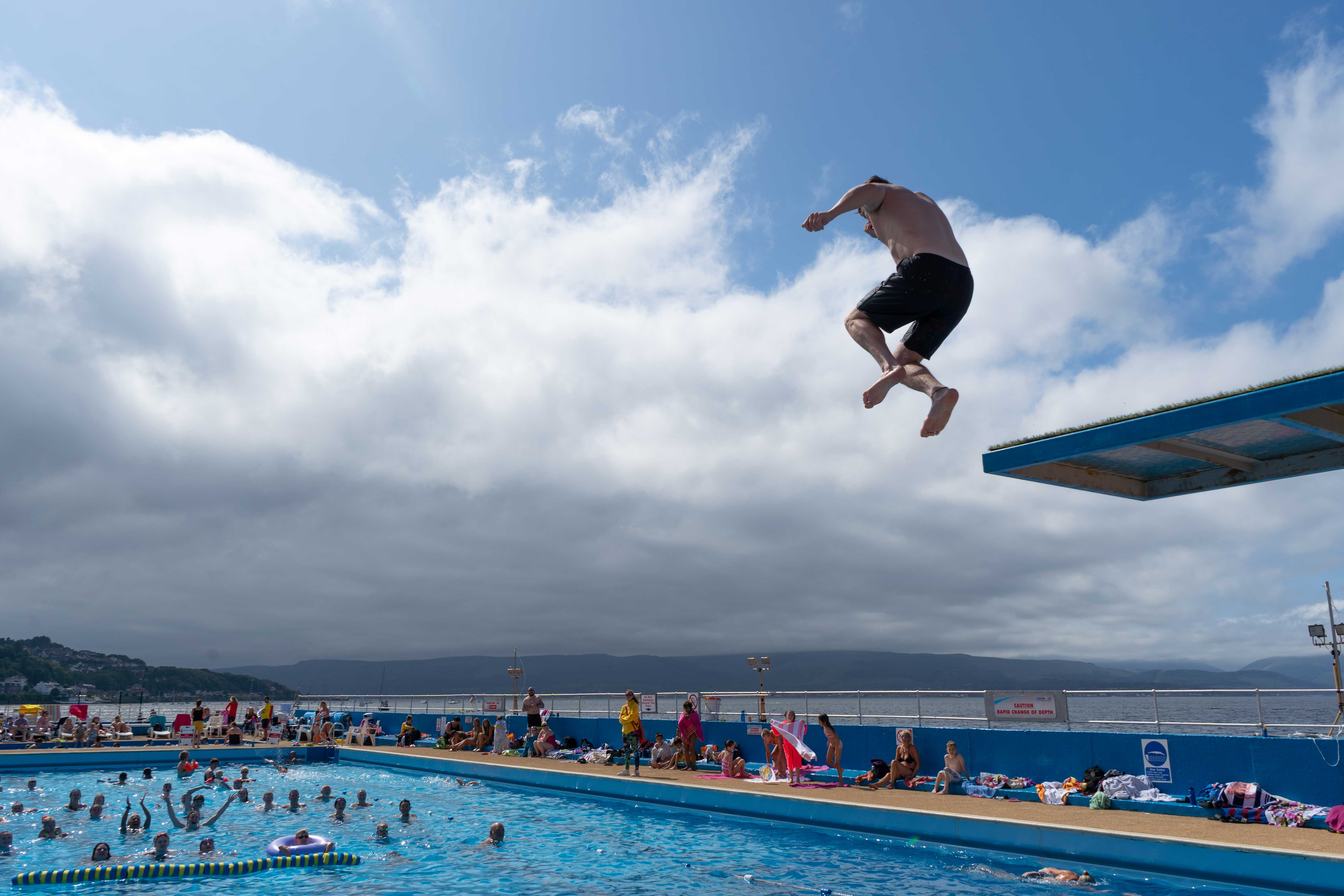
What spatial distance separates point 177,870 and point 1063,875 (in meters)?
12.1

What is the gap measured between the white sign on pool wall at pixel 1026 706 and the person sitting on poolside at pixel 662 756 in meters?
7.43

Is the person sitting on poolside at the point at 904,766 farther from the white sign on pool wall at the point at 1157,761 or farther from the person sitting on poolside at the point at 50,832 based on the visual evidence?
the person sitting on poolside at the point at 50,832

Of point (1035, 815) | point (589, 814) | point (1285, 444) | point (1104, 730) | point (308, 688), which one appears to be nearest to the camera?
point (1285, 444)

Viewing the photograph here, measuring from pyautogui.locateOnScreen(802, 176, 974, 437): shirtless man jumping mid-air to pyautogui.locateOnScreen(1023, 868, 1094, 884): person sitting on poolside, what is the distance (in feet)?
30.1

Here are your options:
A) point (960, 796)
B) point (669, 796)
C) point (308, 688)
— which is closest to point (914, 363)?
point (960, 796)

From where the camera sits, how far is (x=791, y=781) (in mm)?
16812

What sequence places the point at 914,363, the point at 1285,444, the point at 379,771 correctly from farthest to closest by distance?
the point at 379,771 → the point at 1285,444 → the point at 914,363

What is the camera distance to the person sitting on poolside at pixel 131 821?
15.1 m

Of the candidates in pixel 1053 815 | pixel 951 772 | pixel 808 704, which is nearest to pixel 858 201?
pixel 1053 815

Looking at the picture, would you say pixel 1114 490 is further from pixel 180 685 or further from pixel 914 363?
pixel 180 685

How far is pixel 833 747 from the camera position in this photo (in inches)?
663

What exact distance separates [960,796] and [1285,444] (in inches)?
295

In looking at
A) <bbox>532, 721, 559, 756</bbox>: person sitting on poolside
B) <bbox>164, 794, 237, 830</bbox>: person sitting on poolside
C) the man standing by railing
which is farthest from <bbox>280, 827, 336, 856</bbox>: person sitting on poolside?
the man standing by railing

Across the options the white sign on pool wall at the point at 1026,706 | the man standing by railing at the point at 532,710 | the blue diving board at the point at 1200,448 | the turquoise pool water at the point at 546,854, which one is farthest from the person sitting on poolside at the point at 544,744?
the blue diving board at the point at 1200,448
